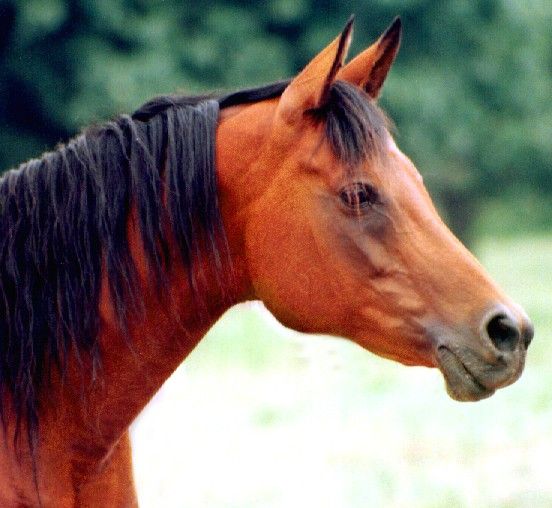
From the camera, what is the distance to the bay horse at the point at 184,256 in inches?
110

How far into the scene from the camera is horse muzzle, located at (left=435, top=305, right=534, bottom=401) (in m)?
2.67

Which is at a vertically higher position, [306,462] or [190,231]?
[190,231]

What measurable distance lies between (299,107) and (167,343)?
0.66 m

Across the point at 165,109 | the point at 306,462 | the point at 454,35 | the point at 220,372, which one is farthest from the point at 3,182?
the point at 454,35

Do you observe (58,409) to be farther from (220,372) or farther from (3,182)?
(220,372)

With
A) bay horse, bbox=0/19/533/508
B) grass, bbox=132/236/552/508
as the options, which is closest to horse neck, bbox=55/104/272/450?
bay horse, bbox=0/19/533/508

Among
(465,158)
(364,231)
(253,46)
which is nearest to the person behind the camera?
(364,231)

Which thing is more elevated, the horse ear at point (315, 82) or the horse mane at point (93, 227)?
the horse ear at point (315, 82)

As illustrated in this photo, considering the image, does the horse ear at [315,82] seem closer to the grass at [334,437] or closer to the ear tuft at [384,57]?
the ear tuft at [384,57]

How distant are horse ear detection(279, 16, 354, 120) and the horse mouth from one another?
26.0 inches

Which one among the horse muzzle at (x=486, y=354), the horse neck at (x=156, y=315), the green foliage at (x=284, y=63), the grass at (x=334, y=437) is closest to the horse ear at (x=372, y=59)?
the horse neck at (x=156, y=315)

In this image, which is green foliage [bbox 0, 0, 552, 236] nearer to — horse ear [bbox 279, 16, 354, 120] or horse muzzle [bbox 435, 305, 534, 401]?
horse ear [bbox 279, 16, 354, 120]

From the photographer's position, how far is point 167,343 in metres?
2.90

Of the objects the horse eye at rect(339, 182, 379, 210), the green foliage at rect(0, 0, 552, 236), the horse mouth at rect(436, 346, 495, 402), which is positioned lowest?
the green foliage at rect(0, 0, 552, 236)
